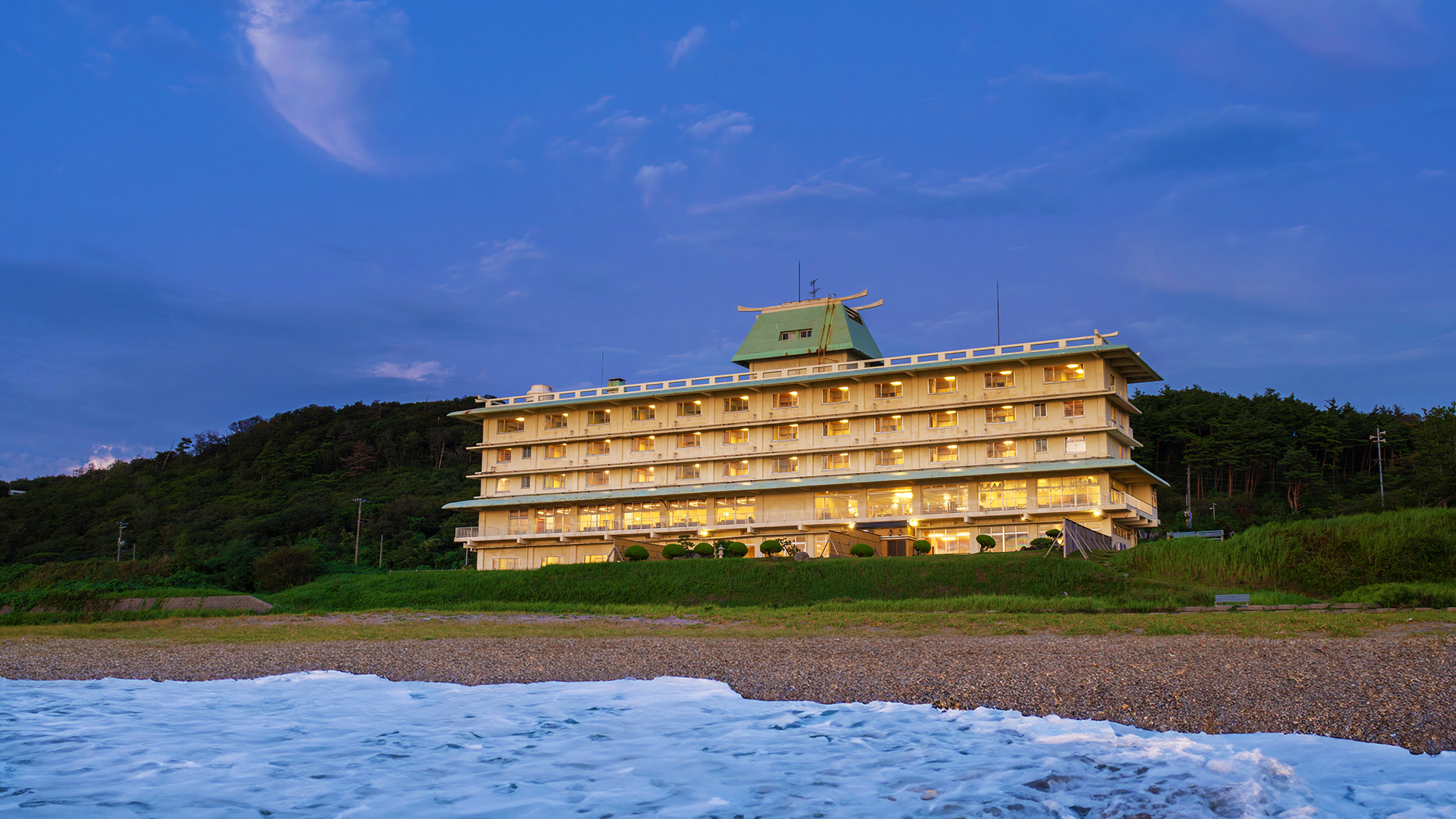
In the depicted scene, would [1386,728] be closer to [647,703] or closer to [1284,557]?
[647,703]

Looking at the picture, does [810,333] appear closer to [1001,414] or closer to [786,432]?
[786,432]

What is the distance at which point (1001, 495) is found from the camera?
171 ft

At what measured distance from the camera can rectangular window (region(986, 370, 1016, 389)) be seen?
5416 centimetres

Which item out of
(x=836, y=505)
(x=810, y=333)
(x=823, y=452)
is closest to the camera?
(x=836, y=505)

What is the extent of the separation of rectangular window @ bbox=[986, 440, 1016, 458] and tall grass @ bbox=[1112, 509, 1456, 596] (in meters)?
19.0

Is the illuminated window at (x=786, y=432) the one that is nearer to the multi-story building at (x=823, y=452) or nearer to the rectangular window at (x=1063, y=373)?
the multi-story building at (x=823, y=452)

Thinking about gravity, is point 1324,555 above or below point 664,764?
above

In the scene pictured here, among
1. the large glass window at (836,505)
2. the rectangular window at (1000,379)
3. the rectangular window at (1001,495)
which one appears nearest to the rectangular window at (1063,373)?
the rectangular window at (1000,379)

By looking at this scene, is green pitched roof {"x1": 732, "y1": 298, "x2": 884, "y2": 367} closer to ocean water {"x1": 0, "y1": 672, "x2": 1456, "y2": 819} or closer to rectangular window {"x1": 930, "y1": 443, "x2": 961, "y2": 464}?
rectangular window {"x1": 930, "y1": 443, "x2": 961, "y2": 464}

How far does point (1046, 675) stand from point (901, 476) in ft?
129

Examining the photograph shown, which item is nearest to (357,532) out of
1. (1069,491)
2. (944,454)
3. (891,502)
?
(891,502)

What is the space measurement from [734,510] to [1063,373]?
65.5 ft

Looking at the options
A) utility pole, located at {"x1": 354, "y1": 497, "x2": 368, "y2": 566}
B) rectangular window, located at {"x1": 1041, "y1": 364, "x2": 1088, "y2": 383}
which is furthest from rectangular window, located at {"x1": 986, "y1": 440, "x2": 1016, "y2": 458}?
utility pole, located at {"x1": 354, "y1": 497, "x2": 368, "y2": 566}

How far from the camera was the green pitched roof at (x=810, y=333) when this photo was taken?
65.2 m
